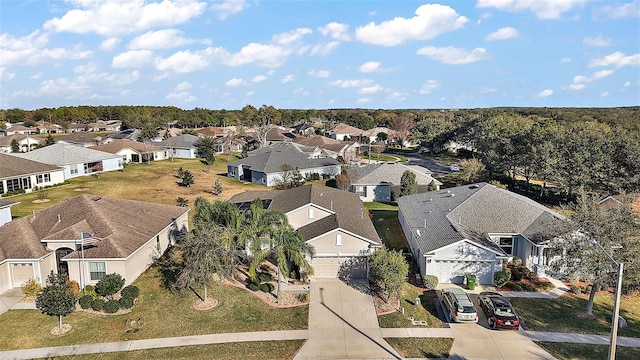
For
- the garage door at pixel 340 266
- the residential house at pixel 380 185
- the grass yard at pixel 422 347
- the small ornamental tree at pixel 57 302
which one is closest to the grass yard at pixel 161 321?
the small ornamental tree at pixel 57 302

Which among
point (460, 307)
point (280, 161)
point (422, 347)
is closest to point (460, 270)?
point (460, 307)

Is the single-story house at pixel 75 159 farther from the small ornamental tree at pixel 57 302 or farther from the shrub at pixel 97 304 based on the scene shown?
the small ornamental tree at pixel 57 302

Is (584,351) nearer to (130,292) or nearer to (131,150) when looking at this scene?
(130,292)

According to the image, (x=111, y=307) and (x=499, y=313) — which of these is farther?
(x=111, y=307)

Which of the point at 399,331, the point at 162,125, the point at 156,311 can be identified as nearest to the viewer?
the point at 399,331

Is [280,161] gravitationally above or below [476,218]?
above

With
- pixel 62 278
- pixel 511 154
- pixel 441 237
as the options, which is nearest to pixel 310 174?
pixel 511 154

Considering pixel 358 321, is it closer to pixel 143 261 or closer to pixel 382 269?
pixel 382 269
